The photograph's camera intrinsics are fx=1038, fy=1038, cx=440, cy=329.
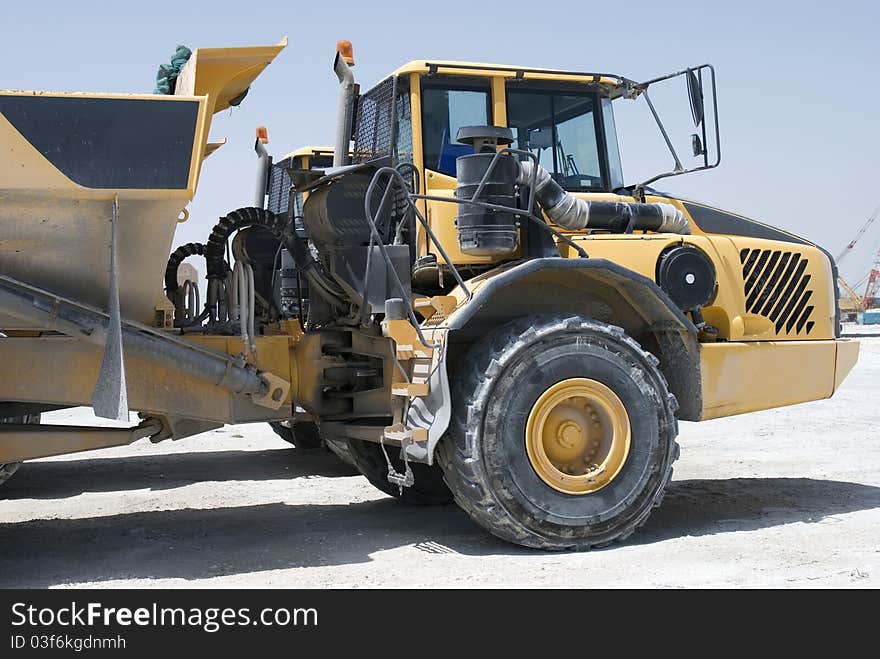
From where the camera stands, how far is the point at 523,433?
5254 mm

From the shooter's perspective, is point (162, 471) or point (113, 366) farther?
point (162, 471)

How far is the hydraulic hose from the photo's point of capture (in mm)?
5688

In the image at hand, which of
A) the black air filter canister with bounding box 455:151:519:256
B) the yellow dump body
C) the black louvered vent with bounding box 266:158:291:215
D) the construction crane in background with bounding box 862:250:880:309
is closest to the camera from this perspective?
the yellow dump body

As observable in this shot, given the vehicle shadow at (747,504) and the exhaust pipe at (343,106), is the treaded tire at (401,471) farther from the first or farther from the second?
the exhaust pipe at (343,106)

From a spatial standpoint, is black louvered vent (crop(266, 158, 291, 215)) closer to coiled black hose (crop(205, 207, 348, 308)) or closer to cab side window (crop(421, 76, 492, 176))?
coiled black hose (crop(205, 207, 348, 308))

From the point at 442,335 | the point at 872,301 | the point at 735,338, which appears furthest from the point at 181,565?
the point at 872,301

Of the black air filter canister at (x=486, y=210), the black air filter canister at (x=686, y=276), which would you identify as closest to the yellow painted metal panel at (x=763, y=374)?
the black air filter canister at (x=686, y=276)

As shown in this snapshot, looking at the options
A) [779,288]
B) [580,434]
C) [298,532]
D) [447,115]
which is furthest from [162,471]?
[779,288]

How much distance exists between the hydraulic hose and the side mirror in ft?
2.00

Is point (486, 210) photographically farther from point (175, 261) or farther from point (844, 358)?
point (844, 358)

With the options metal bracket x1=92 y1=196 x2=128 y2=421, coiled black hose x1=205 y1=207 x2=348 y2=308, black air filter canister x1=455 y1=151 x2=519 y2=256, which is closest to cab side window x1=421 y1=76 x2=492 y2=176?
black air filter canister x1=455 y1=151 x2=519 y2=256

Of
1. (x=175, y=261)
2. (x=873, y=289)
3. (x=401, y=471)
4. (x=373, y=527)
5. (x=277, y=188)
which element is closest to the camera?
(x=373, y=527)

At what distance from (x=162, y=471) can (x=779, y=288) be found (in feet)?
17.6

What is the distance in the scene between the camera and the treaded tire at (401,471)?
273 inches
